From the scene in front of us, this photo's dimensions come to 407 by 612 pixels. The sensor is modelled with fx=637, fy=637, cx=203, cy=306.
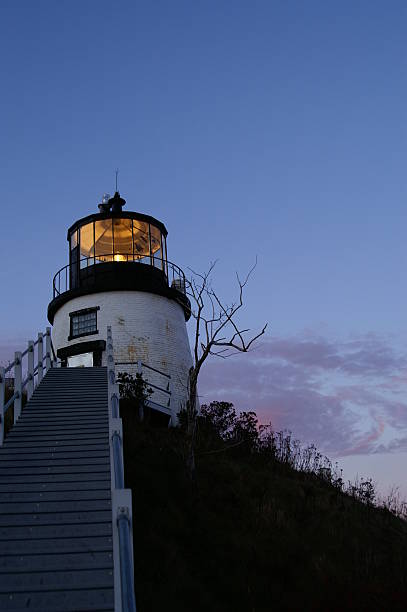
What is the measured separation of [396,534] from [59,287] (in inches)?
600

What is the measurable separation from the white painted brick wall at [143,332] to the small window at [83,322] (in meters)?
0.16

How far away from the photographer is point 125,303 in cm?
2180

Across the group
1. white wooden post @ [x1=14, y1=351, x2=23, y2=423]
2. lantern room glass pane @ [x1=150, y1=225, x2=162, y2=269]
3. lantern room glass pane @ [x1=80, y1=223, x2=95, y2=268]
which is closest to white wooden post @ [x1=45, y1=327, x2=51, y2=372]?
white wooden post @ [x1=14, y1=351, x2=23, y2=423]

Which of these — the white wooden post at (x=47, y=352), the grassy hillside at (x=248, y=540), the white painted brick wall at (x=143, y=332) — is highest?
the white painted brick wall at (x=143, y=332)

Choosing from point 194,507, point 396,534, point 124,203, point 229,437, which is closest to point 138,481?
point 194,507

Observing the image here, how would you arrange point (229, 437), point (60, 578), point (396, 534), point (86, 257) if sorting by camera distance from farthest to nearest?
point (86, 257) → point (229, 437) → point (396, 534) → point (60, 578)

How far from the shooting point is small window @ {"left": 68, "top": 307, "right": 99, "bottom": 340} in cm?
2192

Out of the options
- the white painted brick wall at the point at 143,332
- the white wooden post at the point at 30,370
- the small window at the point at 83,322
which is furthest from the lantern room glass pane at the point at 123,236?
the white wooden post at the point at 30,370

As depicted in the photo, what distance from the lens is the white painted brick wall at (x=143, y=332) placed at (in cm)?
2123

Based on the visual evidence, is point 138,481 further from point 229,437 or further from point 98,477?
point 229,437

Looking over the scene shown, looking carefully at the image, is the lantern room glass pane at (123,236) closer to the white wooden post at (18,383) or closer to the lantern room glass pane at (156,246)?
the lantern room glass pane at (156,246)

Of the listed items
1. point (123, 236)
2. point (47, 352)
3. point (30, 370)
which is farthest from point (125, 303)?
point (30, 370)

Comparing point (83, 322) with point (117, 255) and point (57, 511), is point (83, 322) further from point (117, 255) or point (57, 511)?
point (57, 511)

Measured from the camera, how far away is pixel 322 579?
31.8 ft
